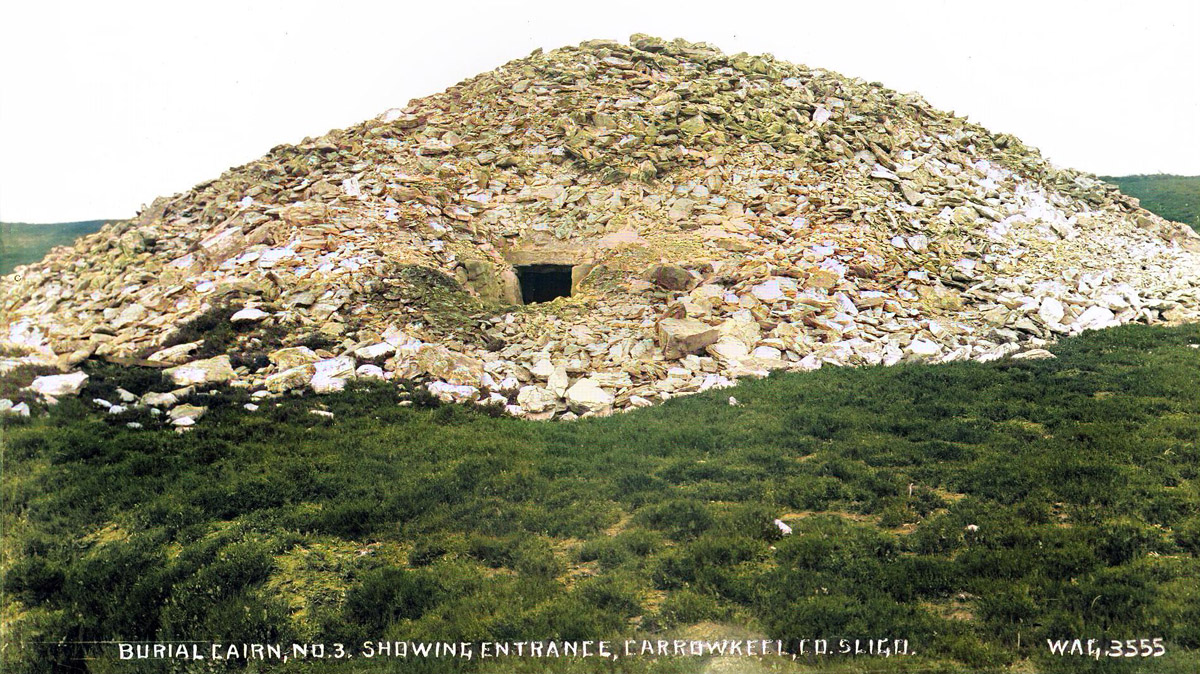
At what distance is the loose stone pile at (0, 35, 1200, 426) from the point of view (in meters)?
17.1

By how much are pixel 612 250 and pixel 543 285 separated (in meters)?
2.87

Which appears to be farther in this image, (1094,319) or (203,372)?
(1094,319)

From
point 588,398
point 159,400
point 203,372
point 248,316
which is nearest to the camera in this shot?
point 159,400

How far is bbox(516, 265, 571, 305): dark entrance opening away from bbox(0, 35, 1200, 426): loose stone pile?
2.45 ft

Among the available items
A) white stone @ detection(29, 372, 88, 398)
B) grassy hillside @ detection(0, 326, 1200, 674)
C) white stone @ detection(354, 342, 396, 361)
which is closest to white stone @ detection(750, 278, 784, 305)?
grassy hillside @ detection(0, 326, 1200, 674)

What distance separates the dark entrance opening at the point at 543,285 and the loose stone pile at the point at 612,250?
0.75m

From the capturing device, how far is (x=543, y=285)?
22875mm

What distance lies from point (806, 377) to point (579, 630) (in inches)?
413

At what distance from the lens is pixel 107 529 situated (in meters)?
9.85

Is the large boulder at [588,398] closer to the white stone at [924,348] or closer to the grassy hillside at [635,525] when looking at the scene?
the grassy hillside at [635,525]

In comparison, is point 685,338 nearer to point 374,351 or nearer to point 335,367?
point 374,351

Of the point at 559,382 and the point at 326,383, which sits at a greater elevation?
the point at 326,383


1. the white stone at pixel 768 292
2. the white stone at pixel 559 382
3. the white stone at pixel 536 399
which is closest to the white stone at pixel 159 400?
the white stone at pixel 536 399

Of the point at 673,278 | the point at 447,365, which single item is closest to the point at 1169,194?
the point at 673,278
